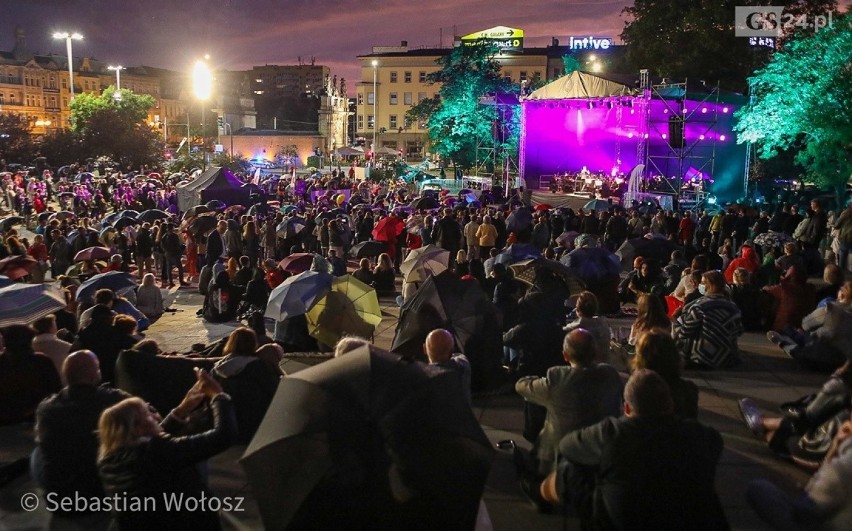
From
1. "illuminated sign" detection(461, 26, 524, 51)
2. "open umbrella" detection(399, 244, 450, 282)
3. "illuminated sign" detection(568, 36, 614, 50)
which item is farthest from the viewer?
"illuminated sign" detection(461, 26, 524, 51)

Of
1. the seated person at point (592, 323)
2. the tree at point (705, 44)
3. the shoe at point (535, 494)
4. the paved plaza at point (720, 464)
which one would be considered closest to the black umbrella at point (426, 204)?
the paved plaza at point (720, 464)

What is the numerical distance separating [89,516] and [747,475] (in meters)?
5.11

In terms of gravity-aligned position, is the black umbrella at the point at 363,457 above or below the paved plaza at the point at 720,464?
above

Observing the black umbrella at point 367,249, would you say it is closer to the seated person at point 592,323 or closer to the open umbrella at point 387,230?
the open umbrella at point 387,230

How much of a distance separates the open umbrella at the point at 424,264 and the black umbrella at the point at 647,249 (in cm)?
331

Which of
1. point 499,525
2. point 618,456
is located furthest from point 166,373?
point 618,456

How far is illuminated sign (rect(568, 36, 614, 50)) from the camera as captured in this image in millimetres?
72875

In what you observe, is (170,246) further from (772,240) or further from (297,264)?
(772,240)

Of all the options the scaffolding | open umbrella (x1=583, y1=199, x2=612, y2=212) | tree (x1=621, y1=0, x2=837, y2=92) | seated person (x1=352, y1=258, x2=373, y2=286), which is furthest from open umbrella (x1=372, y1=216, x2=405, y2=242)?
tree (x1=621, y1=0, x2=837, y2=92)

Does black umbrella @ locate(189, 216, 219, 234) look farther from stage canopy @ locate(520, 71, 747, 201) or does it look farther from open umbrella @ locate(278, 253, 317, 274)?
stage canopy @ locate(520, 71, 747, 201)

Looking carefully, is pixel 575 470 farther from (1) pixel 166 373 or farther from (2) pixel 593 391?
(1) pixel 166 373

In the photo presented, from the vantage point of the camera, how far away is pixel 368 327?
9.74 meters

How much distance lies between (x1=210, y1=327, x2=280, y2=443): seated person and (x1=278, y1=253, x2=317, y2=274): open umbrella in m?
5.81

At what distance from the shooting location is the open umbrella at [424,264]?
11.7m
